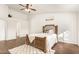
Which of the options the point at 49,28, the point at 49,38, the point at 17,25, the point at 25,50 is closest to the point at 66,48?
the point at 49,38

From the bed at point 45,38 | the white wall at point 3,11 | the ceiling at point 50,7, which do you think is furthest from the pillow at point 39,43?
the white wall at point 3,11

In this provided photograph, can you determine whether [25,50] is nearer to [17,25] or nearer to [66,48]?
[17,25]

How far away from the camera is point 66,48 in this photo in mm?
1698

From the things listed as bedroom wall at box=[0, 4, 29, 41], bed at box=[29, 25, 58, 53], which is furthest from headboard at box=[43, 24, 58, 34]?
bedroom wall at box=[0, 4, 29, 41]

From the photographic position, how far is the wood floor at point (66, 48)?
1.66m

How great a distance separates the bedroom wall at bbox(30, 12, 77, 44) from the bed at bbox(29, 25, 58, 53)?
74 mm

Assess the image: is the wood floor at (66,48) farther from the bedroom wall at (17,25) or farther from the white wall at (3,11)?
the white wall at (3,11)

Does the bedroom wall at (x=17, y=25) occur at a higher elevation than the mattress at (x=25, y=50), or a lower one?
higher

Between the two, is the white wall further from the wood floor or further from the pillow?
the wood floor

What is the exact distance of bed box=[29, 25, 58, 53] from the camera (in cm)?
174

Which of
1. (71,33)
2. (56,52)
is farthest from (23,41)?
(71,33)

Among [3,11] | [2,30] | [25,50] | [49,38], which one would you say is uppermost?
[3,11]

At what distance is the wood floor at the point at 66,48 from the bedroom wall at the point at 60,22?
3.1 inches

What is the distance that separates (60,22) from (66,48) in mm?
420
